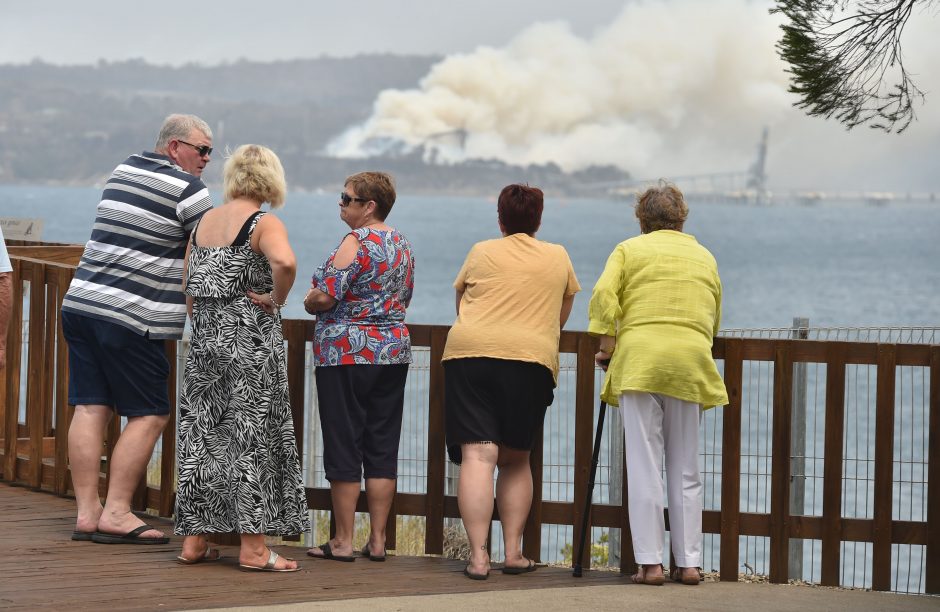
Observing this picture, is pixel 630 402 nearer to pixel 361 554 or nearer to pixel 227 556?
pixel 361 554

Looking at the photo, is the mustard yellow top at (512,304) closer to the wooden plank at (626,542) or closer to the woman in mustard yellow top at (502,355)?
the woman in mustard yellow top at (502,355)

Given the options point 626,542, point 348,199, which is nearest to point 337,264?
point 348,199

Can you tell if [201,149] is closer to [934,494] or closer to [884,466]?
[884,466]

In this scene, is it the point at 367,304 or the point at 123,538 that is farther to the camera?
the point at 123,538

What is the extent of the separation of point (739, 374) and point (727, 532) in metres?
0.66

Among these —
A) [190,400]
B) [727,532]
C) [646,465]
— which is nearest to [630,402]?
[646,465]

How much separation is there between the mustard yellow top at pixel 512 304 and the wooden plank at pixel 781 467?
0.90 meters

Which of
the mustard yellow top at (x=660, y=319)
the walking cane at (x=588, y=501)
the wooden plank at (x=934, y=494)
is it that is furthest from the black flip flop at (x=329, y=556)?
the wooden plank at (x=934, y=494)

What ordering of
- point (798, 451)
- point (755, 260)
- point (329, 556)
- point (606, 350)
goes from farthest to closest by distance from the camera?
point (755, 260) → point (798, 451) → point (329, 556) → point (606, 350)

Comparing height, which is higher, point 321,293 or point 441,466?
point 321,293

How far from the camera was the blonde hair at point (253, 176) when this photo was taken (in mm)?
4883

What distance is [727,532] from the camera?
5258mm

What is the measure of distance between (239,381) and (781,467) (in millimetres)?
2173

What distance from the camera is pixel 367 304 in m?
5.11
